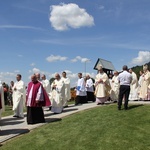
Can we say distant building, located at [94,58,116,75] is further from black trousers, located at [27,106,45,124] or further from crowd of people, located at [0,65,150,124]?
black trousers, located at [27,106,45,124]

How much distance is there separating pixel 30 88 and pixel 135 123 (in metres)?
4.78

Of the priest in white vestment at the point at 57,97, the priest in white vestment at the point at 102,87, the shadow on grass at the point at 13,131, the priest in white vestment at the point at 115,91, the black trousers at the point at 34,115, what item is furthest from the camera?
the priest in white vestment at the point at 115,91

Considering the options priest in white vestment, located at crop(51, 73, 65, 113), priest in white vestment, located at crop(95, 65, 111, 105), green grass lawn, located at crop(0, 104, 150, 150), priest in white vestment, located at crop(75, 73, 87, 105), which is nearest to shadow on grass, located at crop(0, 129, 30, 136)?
green grass lawn, located at crop(0, 104, 150, 150)

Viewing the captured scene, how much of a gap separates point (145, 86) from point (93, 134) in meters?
9.61

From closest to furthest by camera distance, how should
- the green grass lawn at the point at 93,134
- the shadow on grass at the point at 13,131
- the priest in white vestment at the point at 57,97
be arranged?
the green grass lawn at the point at 93,134
the shadow on grass at the point at 13,131
the priest in white vestment at the point at 57,97

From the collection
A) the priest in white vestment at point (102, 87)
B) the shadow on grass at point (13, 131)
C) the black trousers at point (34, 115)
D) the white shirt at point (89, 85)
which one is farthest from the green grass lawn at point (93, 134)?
the white shirt at point (89, 85)

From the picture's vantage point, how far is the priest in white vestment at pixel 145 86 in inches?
762

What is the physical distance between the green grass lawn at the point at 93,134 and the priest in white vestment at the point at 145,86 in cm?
603

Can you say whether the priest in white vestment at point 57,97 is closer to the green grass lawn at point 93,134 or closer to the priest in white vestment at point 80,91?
the green grass lawn at point 93,134

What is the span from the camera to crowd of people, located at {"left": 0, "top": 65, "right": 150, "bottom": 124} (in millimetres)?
13781

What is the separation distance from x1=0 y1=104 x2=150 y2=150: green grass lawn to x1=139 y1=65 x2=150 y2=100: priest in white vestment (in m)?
6.03

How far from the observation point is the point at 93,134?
10.7 meters

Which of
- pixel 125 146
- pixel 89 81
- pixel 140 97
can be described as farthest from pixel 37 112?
pixel 89 81

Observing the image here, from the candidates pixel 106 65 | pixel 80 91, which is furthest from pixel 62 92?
pixel 106 65
